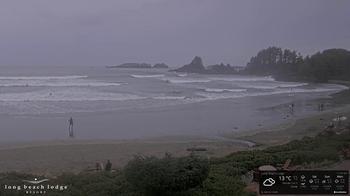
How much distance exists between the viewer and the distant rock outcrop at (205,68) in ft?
458

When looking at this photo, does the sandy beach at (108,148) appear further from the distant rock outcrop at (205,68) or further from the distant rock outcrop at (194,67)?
the distant rock outcrop at (194,67)

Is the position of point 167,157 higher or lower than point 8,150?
higher

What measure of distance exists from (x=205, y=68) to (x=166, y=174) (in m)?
139

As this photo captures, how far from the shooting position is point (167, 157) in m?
8.12

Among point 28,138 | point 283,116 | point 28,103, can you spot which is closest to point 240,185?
point 28,138

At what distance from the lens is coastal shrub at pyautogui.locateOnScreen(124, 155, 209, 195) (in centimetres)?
766

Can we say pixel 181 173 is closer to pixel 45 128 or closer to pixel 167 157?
pixel 167 157

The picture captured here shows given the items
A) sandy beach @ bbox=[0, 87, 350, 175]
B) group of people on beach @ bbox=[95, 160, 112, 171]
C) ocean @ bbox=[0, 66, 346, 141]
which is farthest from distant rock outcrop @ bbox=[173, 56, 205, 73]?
group of people on beach @ bbox=[95, 160, 112, 171]

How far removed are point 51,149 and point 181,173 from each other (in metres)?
13.0

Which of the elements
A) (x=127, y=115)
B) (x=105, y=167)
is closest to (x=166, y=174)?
(x=105, y=167)

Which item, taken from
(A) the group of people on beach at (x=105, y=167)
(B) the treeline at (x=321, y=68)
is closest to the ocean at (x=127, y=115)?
(A) the group of people on beach at (x=105, y=167)

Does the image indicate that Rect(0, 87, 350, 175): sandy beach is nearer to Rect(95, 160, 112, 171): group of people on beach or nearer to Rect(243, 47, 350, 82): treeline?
Rect(95, 160, 112, 171): group of people on beach

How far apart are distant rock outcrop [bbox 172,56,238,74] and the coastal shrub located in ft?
423

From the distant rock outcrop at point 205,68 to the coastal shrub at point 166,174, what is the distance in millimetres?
128795
